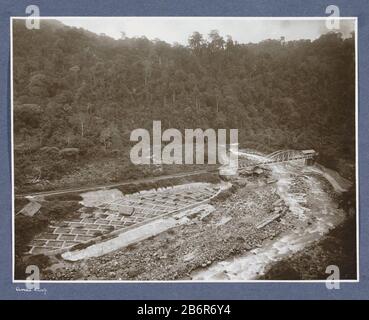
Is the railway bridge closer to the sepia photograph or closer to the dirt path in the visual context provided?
the sepia photograph

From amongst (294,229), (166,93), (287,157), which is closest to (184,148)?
(166,93)

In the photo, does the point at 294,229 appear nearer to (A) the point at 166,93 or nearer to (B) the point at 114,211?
(B) the point at 114,211

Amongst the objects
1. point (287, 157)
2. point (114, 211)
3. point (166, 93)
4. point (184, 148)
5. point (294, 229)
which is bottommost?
point (294, 229)

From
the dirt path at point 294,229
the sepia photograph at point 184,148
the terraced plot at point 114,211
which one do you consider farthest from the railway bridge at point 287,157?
the terraced plot at point 114,211

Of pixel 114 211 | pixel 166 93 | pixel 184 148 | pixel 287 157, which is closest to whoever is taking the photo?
pixel 114 211

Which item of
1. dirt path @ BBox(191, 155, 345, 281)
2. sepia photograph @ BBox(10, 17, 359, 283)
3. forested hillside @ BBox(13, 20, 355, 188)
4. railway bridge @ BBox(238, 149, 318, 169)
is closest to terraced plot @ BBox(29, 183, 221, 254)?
sepia photograph @ BBox(10, 17, 359, 283)
